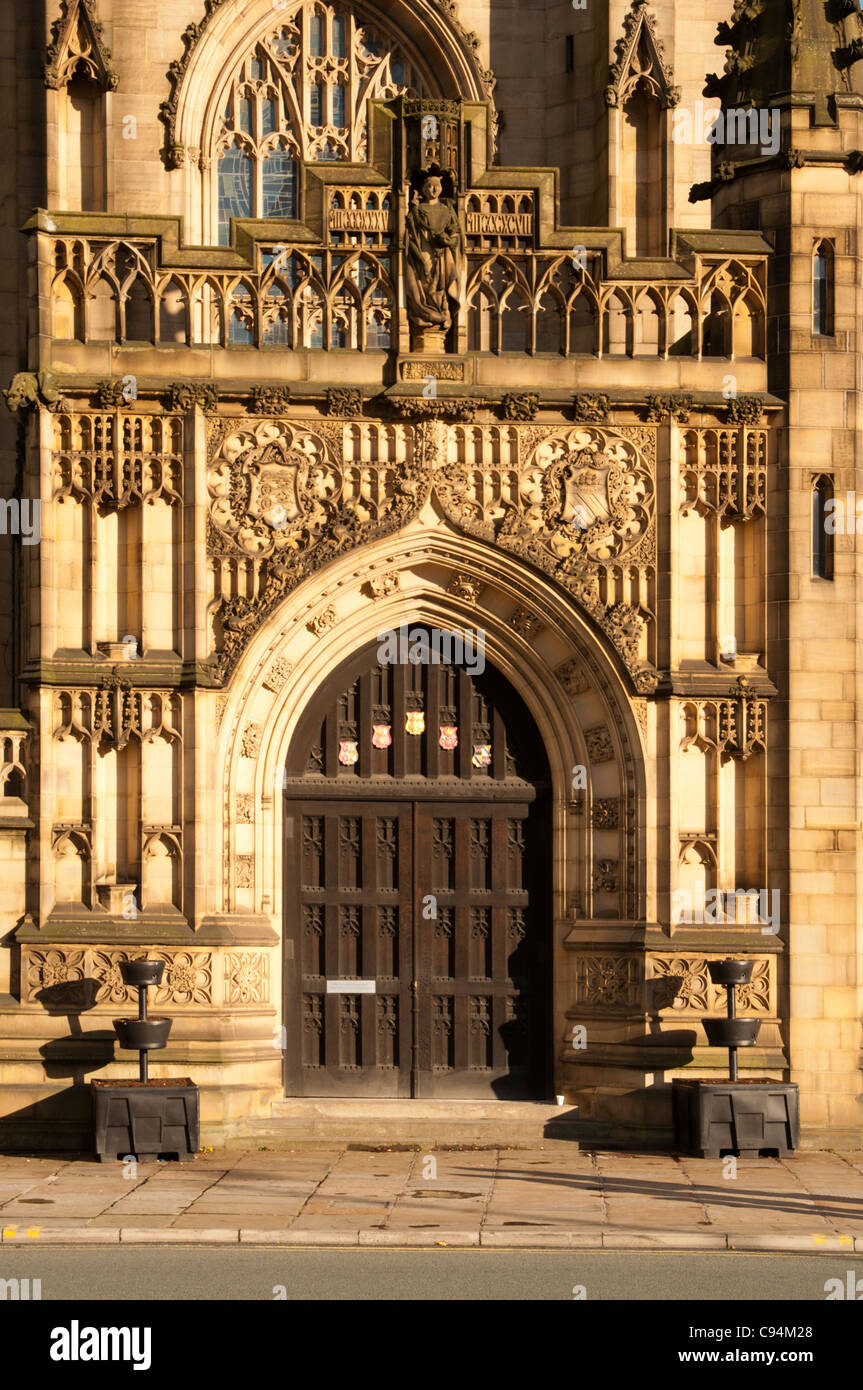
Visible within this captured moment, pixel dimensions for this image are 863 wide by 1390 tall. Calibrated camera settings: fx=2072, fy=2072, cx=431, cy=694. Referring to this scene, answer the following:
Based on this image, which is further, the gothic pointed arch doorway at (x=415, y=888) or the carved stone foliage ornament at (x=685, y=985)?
the gothic pointed arch doorway at (x=415, y=888)

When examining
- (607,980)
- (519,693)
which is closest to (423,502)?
(519,693)

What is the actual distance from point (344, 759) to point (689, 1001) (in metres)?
3.69

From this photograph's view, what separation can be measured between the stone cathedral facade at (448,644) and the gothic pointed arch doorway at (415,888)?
0.11 feet

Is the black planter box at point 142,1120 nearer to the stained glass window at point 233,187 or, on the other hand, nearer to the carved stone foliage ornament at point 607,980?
the carved stone foliage ornament at point 607,980

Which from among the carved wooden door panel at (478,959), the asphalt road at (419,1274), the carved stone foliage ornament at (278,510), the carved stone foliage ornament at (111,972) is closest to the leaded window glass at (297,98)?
the carved stone foliage ornament at (278,510)

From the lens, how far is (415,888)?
18266 mm

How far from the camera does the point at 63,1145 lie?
56.1 ft

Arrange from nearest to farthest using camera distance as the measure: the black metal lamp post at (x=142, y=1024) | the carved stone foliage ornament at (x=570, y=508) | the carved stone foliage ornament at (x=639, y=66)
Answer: the black metal lamp post at (x=142, y=1024), the carved stone foliage ornament at (x=570, y=508), the carved stone foliage ornament at (x=639, y=66)

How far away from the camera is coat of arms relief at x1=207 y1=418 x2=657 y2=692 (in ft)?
58.3

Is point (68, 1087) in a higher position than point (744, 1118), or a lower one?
higher

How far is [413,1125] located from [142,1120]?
2.42m

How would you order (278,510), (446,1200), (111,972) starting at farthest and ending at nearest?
(278,510), (111,972), (446,1200)

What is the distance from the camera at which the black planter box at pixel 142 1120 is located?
16.3 m

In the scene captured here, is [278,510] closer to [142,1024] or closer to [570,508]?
[570,508]
